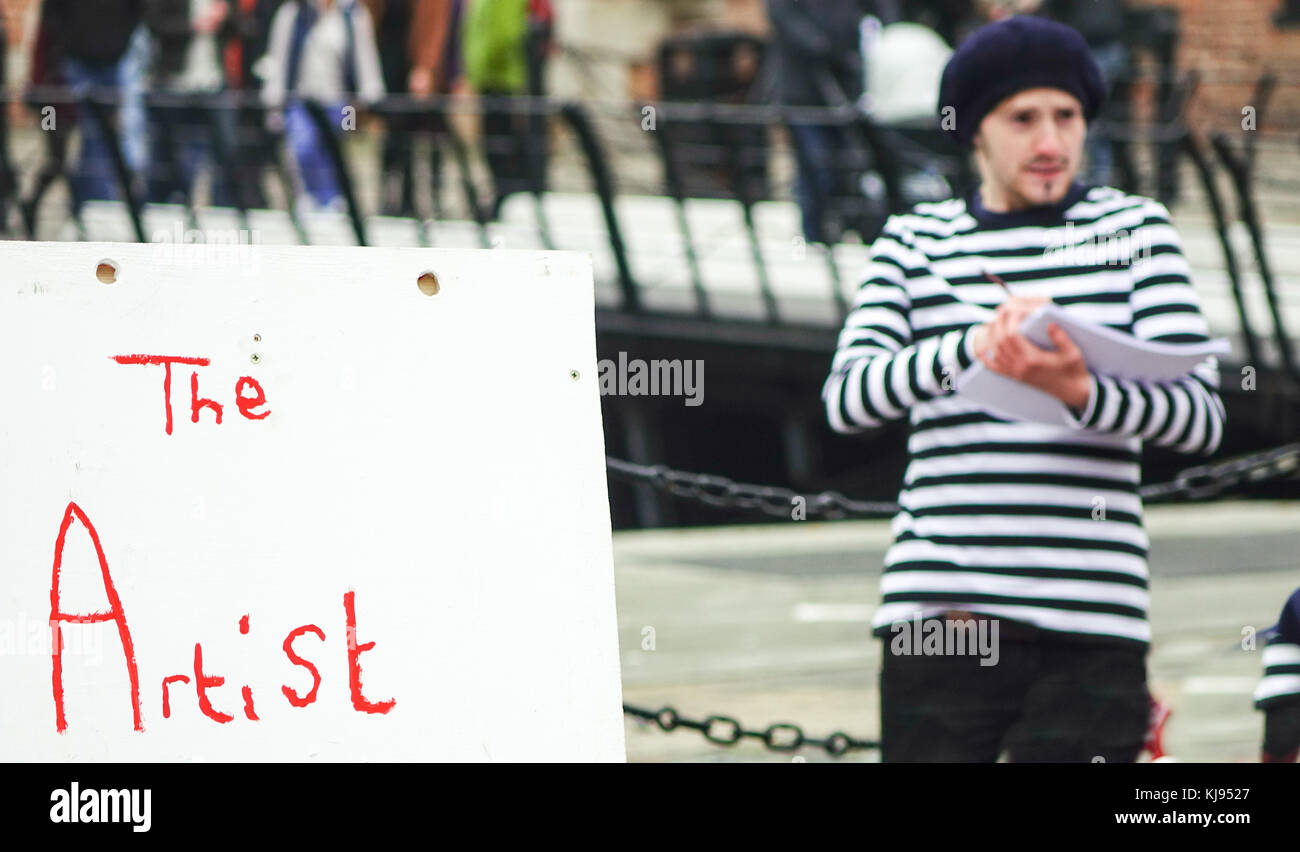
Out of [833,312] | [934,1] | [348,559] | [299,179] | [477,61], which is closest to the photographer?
[348,559]

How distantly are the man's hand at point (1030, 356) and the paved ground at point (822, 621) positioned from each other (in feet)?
7.22

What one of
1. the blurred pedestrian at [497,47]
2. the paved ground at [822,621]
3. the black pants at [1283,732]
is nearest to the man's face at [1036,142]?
the black pants at [1283,732]

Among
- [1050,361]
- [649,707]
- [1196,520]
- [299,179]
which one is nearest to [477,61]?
[299,179]

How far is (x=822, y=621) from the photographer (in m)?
7.47

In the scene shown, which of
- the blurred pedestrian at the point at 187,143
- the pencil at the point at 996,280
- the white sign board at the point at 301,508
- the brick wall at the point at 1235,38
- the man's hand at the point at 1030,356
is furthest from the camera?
the brick wall at the point at 1235,38

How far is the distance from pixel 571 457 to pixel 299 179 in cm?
823

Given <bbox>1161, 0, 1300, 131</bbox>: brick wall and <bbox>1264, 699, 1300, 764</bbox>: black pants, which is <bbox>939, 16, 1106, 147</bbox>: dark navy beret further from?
<bbox>1161, 0, 1300, 131</bbox>: brick wall

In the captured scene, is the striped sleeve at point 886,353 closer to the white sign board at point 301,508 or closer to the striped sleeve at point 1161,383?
the striped sleeve at point 1161,383

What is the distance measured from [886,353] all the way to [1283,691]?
2.63 ft

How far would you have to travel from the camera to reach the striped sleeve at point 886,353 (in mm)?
3209

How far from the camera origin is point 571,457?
8.37 feet

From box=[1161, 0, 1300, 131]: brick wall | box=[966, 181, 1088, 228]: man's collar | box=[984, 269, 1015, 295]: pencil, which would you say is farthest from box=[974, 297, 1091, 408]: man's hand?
box=[1161, 0, 1300, 131]: brick wall

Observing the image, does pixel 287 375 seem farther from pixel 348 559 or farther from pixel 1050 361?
pixel 1050 361
